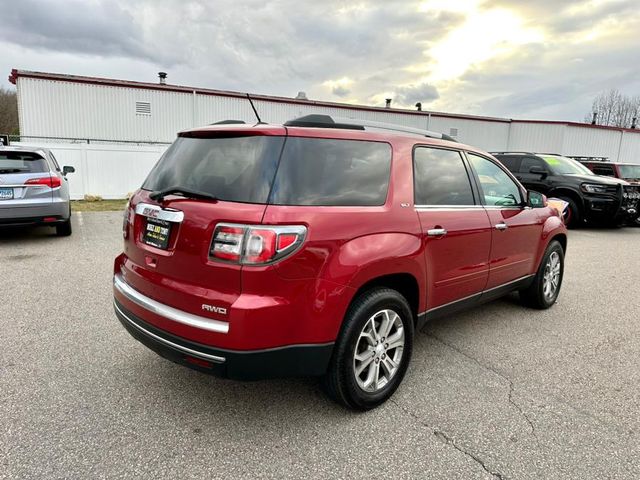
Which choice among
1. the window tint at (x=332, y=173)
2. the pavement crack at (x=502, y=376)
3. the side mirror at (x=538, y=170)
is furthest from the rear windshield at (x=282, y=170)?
the side mirror at (x=538, y=170)

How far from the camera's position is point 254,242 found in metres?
2.29

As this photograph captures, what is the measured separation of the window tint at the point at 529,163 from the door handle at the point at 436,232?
10.4m

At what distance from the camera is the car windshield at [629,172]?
14297mm

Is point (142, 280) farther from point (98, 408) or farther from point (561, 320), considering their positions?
point (561, 320)

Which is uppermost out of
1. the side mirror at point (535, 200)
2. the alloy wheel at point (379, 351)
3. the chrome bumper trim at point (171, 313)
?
the side mirror at point (535, 200)

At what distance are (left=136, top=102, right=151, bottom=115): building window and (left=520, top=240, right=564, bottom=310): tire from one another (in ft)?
59.3

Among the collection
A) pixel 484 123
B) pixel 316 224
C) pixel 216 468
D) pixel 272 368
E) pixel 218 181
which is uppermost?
pixel 484 123

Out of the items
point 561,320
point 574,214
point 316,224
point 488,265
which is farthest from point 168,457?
point 574,214

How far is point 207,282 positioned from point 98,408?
1.21 meters

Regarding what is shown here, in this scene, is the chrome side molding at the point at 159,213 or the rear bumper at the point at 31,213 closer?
the chrome side molding at the point at 159,213

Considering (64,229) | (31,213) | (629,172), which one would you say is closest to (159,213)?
(31,213)

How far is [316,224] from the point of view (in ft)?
7.95

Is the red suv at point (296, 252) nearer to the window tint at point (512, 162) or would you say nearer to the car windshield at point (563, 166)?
the car windshield at point (563, 166)

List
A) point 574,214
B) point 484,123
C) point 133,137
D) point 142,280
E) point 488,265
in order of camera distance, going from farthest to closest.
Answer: point 484,123
point 133,137
point 574,214
point 488,265
point 142,280
